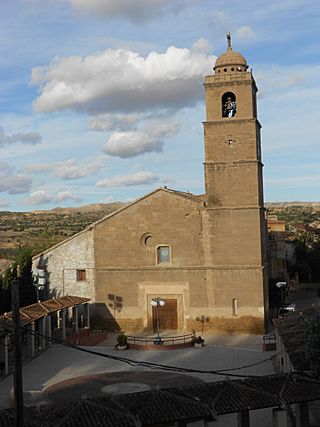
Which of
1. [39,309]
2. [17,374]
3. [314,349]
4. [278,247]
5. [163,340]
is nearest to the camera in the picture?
[17,374]

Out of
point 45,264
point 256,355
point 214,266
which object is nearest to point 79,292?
point 45,264

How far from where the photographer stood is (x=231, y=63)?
1319 inches

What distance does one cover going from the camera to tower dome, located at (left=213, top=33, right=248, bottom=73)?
33562 mm

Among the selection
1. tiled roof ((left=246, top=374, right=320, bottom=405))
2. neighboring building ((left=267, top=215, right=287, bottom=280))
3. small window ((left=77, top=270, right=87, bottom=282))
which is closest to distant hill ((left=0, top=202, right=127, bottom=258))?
neighboring building ((left=267, top=215, right=287, bottom=280))

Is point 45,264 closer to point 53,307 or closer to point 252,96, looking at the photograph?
point 53,307

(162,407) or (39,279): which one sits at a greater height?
(39,279)

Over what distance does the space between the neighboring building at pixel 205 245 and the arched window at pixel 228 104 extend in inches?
2.3

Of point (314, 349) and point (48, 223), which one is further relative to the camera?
point (48, 223)

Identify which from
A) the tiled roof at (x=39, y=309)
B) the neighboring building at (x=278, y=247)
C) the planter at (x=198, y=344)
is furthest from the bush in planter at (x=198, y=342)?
the neighboring building at (x=278, y=247)

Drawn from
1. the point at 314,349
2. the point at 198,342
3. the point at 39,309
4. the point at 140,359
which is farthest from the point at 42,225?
the point at 314,349

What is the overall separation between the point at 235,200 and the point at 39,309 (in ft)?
40.8

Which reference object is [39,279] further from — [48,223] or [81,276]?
[48,223]

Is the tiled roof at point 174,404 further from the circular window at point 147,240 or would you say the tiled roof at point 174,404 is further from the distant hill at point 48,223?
the distant hill at point 48,223

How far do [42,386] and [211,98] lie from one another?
18.9m
